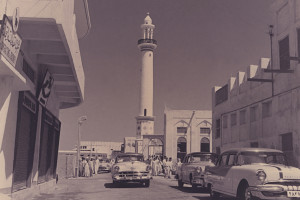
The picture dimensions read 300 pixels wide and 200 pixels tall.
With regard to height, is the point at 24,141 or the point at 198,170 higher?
the point at 24,141

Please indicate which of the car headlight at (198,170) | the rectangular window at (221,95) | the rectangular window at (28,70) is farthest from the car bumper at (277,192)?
the rectangular window at (221,95)

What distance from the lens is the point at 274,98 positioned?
22.2m

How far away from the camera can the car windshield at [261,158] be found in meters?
10.4

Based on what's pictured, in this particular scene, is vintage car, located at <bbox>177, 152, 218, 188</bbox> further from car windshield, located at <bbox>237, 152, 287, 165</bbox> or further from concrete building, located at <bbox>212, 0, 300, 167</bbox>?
concrete building, located at <bbox>212, 0, 300, 167</bbox>

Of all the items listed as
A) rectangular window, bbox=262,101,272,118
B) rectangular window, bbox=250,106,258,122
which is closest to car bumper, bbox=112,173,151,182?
rectangular window, bbox=262,101,272,118

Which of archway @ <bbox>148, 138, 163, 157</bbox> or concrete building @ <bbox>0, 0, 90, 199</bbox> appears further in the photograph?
archway @ <bbox>148, 138, 163, 157</bbox>

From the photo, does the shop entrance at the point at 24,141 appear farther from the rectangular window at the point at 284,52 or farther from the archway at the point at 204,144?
the archway at the point at 204,144

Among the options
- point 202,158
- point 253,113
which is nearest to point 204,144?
point 253,113

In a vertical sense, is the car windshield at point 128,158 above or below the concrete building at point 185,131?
below

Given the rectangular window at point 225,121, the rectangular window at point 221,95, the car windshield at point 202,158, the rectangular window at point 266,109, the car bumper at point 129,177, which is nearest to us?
the car windshield at point 202,158

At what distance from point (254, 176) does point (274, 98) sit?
45.5 feet

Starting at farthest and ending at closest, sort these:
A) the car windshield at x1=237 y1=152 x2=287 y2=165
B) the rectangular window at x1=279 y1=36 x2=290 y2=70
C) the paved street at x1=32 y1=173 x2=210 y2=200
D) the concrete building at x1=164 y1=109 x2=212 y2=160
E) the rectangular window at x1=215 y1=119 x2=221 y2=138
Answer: the concrete building at x1=164 y1=109 x2=212 y2=160 < the rectangular window at x1=215 y1=119 x2=221 y2=138 < the rectangular window at x1=279 y1=36 x2=290 y2=70 < the paved street at x1=32 y1=173 x2=210 y2=200 < the car windshield at x1=237 y1=152 x2=287 y2=165

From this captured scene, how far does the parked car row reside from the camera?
29.6 feet

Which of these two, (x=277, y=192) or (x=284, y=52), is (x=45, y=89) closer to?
(x=277, y=192)
